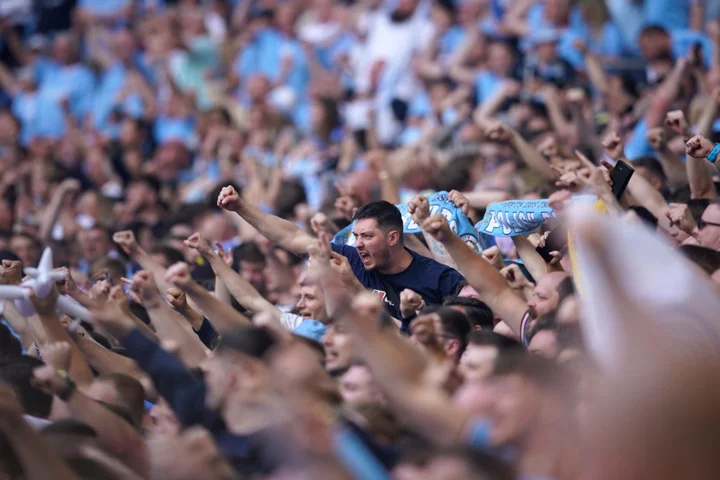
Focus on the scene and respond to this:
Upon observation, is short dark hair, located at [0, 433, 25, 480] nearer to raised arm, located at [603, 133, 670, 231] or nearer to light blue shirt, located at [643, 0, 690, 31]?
raised arm, located at [603, 133, 670, 231]

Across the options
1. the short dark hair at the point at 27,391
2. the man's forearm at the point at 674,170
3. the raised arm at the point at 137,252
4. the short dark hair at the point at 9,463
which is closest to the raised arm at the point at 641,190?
the man's forearm at the point at 674,170

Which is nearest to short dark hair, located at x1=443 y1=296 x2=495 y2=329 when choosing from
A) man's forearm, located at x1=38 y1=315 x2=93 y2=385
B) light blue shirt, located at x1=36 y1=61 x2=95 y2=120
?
man's forearm, located at x1=38 y1=315 x2=93 y2=385

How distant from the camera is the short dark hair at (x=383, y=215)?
17.4ft

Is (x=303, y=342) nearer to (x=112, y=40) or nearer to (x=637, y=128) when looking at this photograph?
(x=637, y=128)

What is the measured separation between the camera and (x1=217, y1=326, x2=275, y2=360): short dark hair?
11.2ft

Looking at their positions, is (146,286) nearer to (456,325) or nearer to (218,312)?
(218,312)

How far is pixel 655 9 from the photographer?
29.5 ft

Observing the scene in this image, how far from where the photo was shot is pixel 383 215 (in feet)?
17.5

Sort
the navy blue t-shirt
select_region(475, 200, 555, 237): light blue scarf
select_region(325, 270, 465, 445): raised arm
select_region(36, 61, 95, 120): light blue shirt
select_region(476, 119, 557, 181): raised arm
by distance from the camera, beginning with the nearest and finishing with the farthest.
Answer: select_region(325, 270, 465, 445): raised arm, select_region(475, 200, 555, 237): light blue scarf, the navy blue t-shirt, select_region(476, 119, 557, 181): raised arm, select_region(36, 61, 95, 120): light blue shirt

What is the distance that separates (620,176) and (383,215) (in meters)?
1.18

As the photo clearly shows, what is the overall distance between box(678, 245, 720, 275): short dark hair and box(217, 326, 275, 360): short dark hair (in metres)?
1.64

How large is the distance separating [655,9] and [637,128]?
2.38 metres

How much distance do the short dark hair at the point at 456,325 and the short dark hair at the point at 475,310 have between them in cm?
31

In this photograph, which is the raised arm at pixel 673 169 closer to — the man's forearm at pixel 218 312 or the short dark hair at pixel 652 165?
the short dark hair at pixel 652 165
